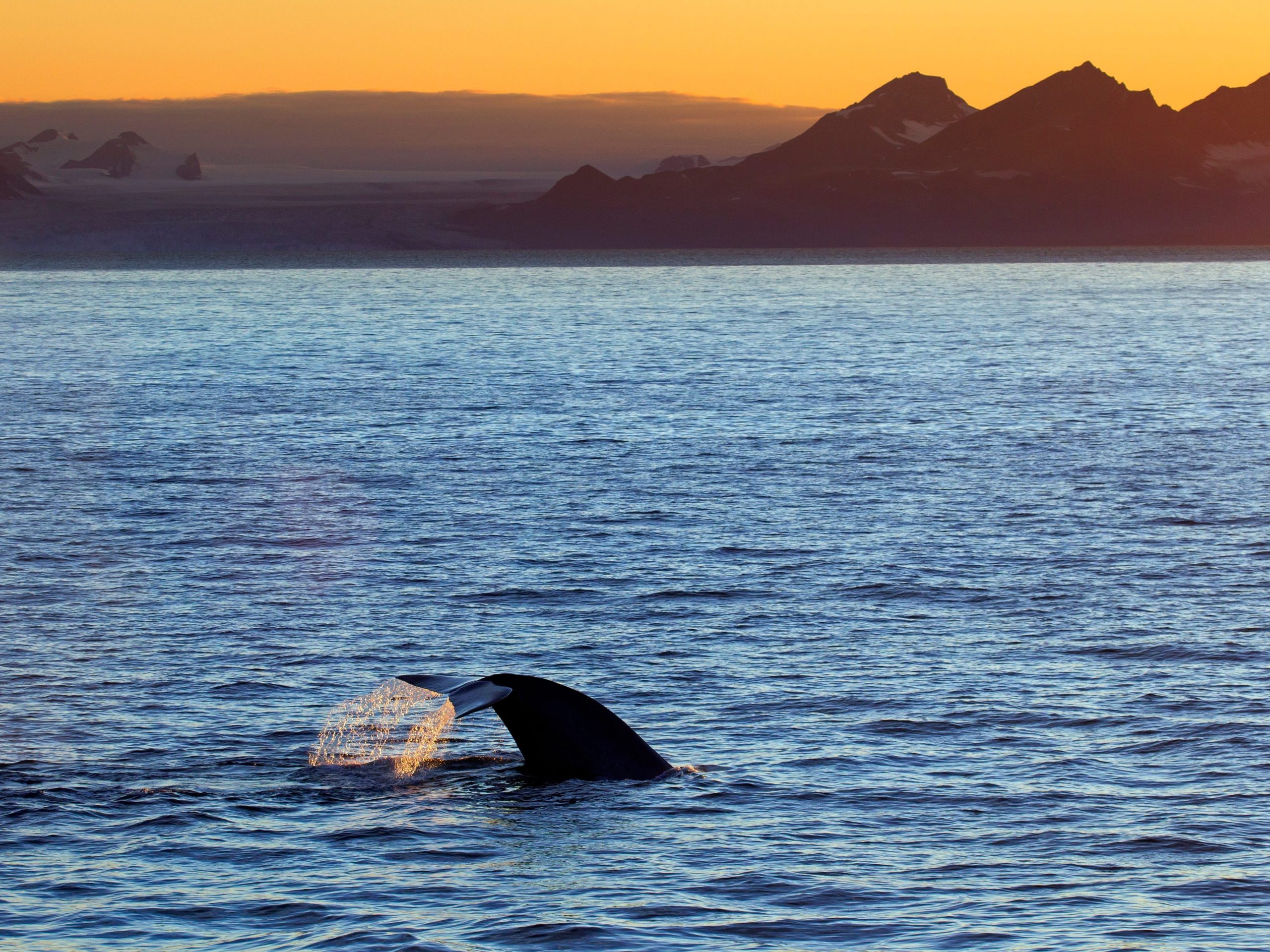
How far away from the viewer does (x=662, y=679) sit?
1830 centimetres

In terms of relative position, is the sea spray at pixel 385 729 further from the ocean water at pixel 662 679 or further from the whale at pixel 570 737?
the whale at pixel 570 737

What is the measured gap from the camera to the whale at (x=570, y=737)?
13.7m

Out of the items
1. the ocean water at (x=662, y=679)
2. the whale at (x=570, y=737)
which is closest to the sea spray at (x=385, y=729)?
the ocean water at (x=662, y=679)

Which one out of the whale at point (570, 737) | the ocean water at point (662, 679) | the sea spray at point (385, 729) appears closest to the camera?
the ocean water at point (662, 679)

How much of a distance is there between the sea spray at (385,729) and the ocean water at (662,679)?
0.22 meters

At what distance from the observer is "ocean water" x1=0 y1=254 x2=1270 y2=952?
12.0 m

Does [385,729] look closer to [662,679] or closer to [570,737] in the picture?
[570,737]

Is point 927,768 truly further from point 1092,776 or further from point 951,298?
point 951,298

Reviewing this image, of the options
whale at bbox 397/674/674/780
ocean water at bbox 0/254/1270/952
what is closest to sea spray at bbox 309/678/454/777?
ocean water at bbox 0/254/1270/952

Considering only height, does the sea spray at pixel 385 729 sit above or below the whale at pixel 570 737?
below

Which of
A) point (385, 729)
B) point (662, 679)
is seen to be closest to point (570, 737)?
point (385, 729)

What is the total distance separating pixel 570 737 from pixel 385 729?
275 centimetres

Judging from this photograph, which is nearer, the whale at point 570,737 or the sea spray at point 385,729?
the whale at point 570,737

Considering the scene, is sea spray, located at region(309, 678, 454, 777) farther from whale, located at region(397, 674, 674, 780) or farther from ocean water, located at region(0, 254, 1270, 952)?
whale, located at region(397, 674, 674, 780)
